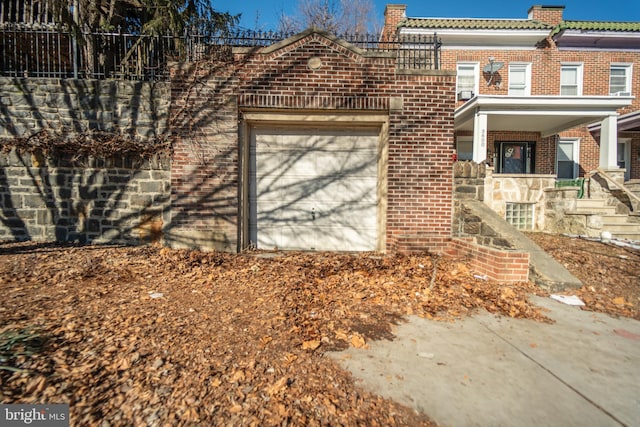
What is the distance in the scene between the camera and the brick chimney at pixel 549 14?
13719 millimetres

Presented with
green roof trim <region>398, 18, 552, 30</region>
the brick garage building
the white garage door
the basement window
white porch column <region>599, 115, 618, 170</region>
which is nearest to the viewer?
the brick garage building

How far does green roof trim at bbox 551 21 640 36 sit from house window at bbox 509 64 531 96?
1765 millimetres

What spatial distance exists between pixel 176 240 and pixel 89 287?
80.6 inches

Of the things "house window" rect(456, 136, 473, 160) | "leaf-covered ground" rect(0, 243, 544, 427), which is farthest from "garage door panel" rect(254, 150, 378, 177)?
"house window" rect(456, 136, 473, 160)

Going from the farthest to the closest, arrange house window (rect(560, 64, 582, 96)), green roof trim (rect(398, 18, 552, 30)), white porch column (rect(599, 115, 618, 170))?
1. house window (rect(560, 64, 582, 96))
2. green roof trim (rect(398, 18, 552, 30))
3. white porch column (rect(599, 115, 618, 170))

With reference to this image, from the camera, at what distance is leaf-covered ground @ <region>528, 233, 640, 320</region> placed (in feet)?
13.5

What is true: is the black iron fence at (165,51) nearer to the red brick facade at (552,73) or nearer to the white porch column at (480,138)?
the white porch column at (480,138)

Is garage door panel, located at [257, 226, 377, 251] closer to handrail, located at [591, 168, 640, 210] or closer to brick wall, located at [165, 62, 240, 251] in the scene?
brick wall, located at [165, 62, 240, 251]

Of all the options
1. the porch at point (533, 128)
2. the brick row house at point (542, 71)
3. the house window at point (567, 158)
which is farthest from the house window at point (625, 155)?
the house window at point (567, 158)

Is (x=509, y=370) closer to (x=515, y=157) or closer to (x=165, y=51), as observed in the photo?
(x=165, y=51)

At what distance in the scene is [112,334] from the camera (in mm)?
2809

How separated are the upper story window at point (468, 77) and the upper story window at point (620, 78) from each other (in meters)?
5.84

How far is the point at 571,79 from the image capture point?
1354 cm

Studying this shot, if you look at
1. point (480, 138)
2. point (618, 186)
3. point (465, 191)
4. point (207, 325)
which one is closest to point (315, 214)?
point (465, 191)
